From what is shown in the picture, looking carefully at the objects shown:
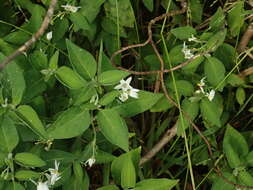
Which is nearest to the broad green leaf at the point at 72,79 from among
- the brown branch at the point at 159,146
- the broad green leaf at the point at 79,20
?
the broad green leaf at the point at 79,20

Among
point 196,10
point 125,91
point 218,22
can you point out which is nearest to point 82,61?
point 125,91

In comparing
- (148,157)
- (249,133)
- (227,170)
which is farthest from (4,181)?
(249,133)

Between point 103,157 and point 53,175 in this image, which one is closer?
point 53,175

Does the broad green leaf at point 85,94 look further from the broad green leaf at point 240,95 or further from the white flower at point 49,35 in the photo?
the broad green leaf at point 240,95

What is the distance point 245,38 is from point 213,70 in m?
0.37

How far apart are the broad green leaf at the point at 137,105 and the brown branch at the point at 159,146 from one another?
446 millimetres

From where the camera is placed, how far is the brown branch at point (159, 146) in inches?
74.4

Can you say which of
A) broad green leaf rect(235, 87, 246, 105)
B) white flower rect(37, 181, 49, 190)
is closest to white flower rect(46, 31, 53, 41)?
white flower rect(37, 181, 49, 190)

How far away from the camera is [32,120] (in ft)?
4.14

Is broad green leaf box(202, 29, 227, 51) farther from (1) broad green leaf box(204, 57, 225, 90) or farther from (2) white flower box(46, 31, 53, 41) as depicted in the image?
(2) white flower box(46, 31, 53, 41)

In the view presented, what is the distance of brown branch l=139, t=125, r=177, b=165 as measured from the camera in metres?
1.89

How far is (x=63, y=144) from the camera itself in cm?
161

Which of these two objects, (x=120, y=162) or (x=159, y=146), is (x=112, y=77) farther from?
(x=159, y=146)

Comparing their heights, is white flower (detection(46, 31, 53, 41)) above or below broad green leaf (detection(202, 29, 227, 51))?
above
